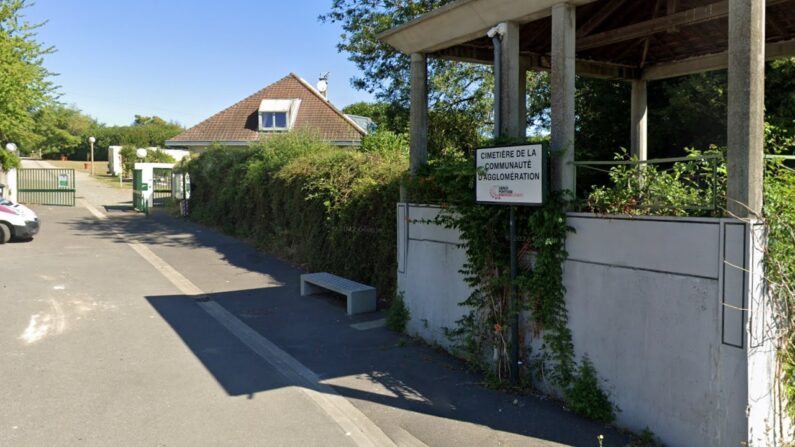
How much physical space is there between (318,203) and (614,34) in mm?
6299

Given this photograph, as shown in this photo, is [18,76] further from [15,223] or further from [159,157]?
[159,157]

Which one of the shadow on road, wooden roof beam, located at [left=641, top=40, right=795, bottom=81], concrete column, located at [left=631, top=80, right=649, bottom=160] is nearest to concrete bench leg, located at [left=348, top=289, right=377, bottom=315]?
the shadow on road

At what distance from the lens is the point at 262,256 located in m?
14.5

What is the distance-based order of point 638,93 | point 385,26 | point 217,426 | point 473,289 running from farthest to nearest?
point 385,26 → point 638,93 → point 473,289 → point 217,426

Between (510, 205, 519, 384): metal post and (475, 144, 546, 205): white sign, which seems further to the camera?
(510, 205, 519, 384): metal post

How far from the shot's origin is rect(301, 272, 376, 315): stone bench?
9.11 metres

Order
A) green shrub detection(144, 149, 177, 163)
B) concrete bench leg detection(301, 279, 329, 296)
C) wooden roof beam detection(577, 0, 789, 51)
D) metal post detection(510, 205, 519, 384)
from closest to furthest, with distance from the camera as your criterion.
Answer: metal post detection(510, 205, 519, 384), wooden roof beam detection(577, 0, 789, 51), concrete bench leg detection(301, 279, 329, 296), green shrub detection(144, 149, 177, 163)

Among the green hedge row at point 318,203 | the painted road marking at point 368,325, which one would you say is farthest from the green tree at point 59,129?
the painted road marking at point 368,325

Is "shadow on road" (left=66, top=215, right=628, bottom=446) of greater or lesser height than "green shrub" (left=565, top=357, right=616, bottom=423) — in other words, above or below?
below

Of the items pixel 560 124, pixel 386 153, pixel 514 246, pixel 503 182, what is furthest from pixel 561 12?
pixel 386 153

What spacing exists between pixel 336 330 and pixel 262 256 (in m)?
6.65

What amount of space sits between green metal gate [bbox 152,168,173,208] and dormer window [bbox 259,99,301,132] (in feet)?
22.5

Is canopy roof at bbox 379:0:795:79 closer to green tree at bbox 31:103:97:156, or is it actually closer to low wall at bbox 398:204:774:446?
low wall at bbox 398:204:774:446

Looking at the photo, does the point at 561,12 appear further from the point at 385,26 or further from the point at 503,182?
the point at 385,26
